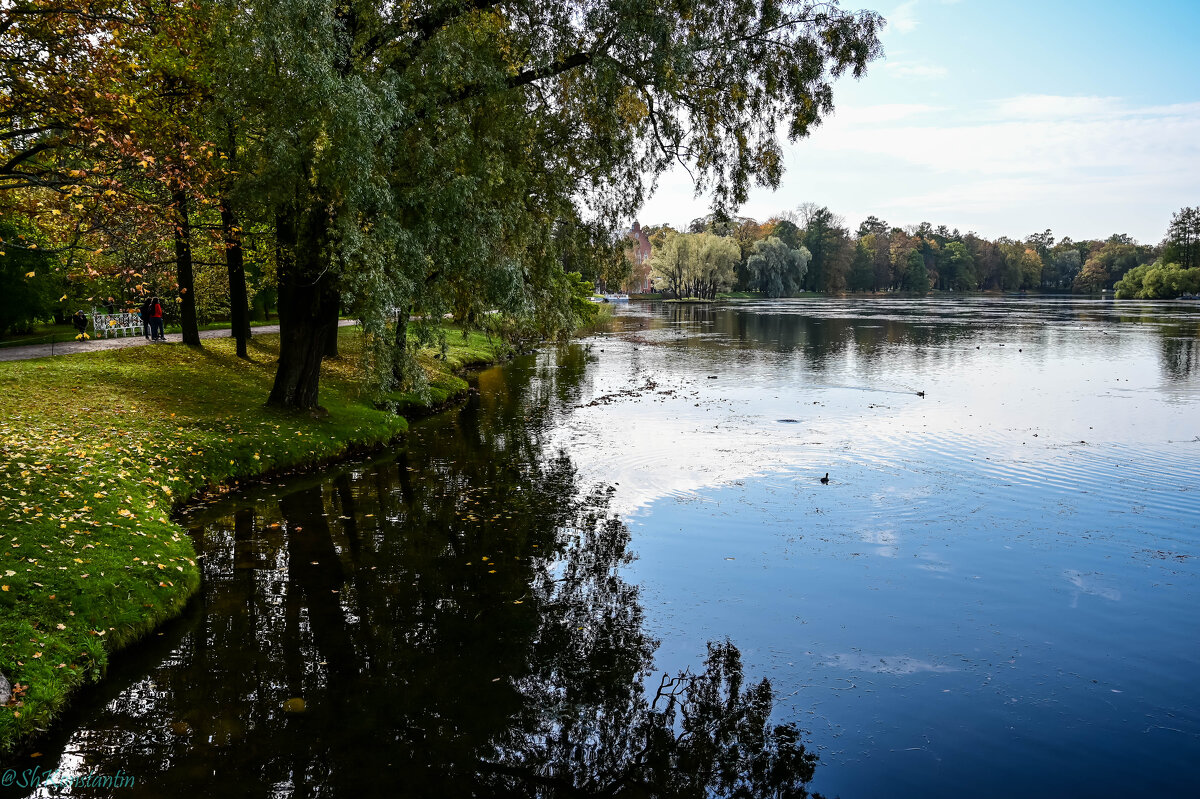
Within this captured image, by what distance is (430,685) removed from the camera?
811 centimetres

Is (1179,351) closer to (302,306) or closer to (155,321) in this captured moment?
(302,306)

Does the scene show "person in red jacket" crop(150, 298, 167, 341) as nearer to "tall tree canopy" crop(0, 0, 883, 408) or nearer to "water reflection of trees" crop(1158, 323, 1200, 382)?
"tall tree canopy" crop(0, 0, 883, 408)

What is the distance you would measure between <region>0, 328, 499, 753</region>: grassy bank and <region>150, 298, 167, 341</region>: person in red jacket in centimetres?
348

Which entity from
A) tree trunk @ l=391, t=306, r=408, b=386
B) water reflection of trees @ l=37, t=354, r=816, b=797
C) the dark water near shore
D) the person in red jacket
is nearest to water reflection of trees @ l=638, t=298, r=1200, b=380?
the dark water near shore

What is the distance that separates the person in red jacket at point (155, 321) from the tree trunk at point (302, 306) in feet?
38.0

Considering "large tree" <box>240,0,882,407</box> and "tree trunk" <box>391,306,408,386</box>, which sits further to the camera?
"tree trunk" <box>391,306,408,386</box>

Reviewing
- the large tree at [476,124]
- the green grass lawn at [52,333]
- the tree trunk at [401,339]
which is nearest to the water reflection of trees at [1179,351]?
the large tree at [476,124]

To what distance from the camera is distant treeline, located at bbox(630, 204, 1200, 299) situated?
121812mm

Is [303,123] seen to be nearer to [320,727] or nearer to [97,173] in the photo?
[97,173]

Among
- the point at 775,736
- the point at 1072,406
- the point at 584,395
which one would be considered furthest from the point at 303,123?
the point at 1072,406

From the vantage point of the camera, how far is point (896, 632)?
9.65 meters

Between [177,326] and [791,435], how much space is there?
2949cm

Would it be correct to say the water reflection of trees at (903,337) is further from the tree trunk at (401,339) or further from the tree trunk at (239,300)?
the tree trunk at (239,300)

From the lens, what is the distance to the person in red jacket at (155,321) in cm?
2695
